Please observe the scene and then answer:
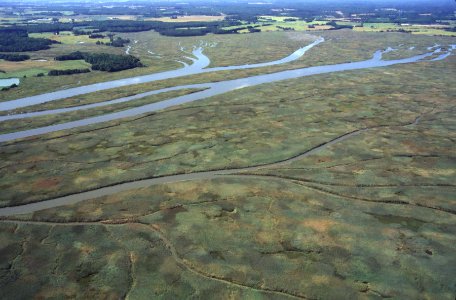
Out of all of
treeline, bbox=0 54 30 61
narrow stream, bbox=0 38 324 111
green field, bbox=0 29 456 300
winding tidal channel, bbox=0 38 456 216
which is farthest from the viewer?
treeline, bbox=0 54 30 61

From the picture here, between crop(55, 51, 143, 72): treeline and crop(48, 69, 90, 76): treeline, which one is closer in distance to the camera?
crop(48, 69, 90, 76): treeline

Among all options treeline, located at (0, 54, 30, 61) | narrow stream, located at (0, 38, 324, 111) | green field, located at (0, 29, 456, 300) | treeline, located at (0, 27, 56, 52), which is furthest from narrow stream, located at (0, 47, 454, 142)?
treeline, located at (0, 27, 56, 52)

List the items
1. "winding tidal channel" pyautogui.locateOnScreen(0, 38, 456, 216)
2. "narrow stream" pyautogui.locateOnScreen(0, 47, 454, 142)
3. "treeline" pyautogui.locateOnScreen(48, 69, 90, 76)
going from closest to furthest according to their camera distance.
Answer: "winding tidal channel" pyautogui.locateOnScreen(0, 38, 456, 216), "narrow stream" pyautogui.locateOnScreen(0, 47, 454, 142), "treeline" pyautogui.locateOnScreen(48, 69, 90, 76)

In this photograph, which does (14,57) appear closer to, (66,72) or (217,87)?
(66,72)

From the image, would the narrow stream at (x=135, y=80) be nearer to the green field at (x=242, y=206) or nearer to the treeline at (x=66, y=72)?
the green field at (x=242, y=206)

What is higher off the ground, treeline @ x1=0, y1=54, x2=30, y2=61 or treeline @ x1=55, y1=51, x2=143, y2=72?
treeline @ x1=55, y1=51, x2=143, y2=72

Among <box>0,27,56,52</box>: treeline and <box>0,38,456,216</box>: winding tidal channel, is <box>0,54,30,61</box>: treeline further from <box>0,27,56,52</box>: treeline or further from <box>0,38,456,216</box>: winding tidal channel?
<box>0,38,456,216</box>: winding tidal channel

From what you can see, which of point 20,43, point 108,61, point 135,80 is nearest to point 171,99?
point 135,80
